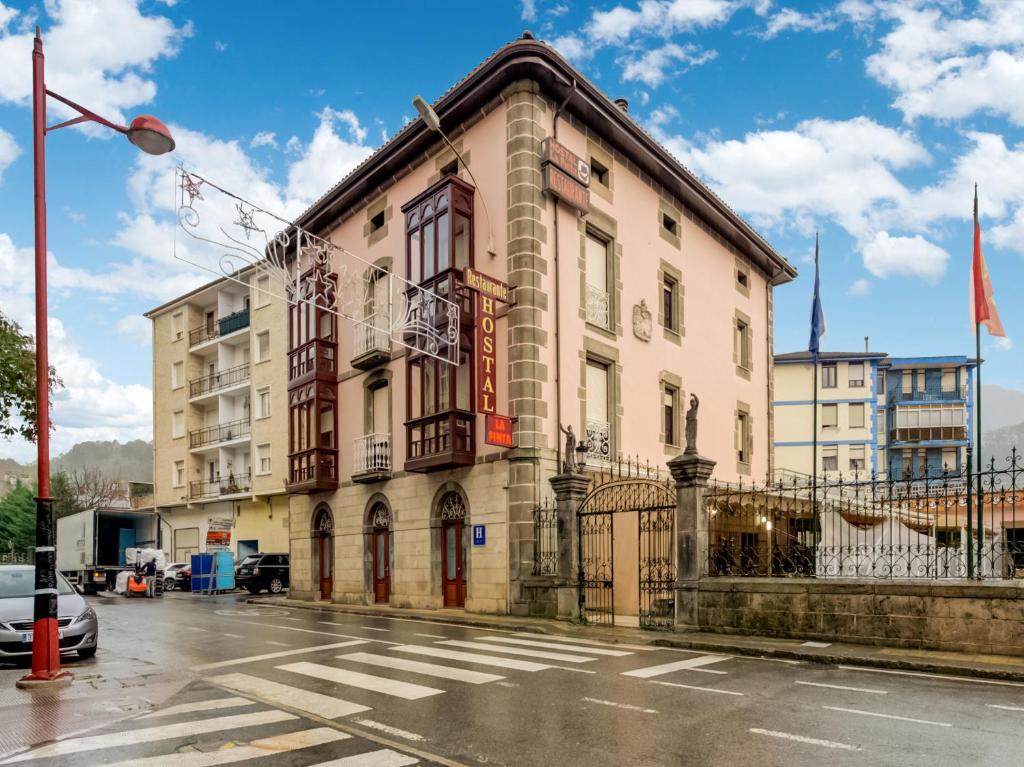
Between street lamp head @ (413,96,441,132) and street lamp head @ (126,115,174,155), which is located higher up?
street lamp head @ (413,96,441,132)

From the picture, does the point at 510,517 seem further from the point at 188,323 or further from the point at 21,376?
the point at 188,323

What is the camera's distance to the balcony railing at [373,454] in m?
23.1

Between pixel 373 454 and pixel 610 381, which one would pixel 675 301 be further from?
pixel 373 454

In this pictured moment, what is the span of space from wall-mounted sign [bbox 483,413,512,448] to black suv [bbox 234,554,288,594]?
16.8 meters

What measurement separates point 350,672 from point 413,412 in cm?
1175

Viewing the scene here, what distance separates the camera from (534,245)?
19438 mm

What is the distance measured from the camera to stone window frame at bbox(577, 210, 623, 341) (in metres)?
21.2

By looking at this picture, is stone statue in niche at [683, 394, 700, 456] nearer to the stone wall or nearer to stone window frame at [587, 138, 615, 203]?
the stone wall

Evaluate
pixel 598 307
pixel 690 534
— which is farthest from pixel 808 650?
pixel 598 307

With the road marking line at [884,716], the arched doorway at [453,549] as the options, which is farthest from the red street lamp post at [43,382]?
the arched doorway at [453,549]

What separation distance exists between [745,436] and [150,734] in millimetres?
24359

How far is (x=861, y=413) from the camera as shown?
57281mm

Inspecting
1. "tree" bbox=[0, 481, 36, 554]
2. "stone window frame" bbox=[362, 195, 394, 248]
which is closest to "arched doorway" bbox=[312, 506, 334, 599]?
"stone window frame" bbox=[362, 195, 394, 248]

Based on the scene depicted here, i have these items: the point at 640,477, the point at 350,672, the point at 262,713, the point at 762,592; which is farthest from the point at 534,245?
the point at 262,713
